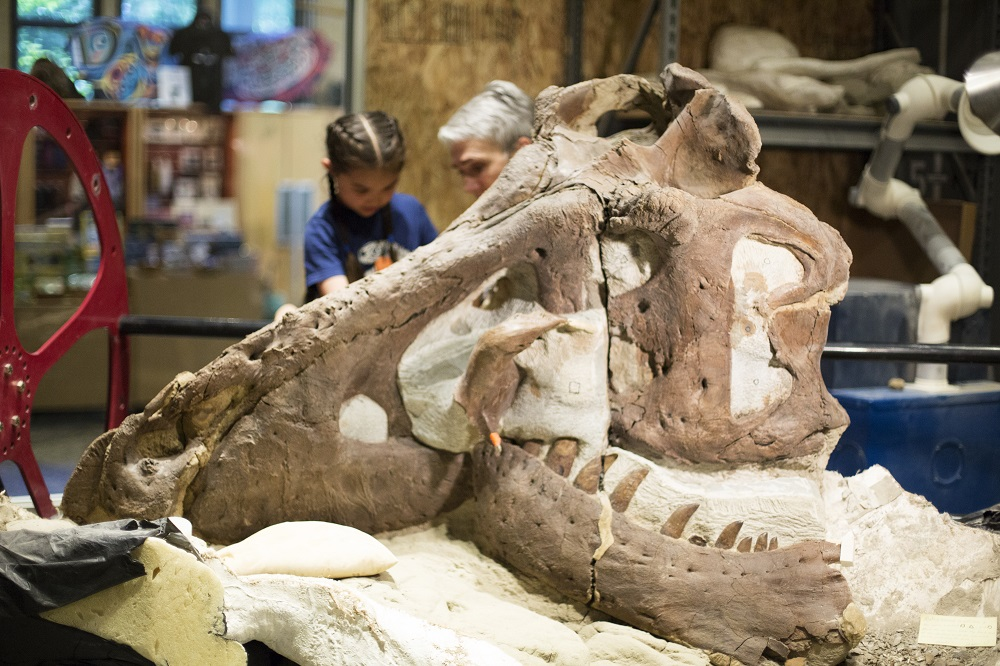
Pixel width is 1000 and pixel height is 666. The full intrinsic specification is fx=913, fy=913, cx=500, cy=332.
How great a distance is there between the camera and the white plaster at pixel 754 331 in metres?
1.91

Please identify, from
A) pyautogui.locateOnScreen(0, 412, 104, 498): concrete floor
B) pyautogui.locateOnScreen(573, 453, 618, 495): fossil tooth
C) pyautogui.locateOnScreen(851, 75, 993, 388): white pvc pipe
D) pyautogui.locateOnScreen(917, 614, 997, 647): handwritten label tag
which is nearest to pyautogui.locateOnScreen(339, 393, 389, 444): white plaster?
pyautogui.locateOnScreen(573, 453, 618, 495): fossil tooth

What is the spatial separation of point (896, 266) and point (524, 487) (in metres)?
3.32

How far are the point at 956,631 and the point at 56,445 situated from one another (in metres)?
A: 2.49

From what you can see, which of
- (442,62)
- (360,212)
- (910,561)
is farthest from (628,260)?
(442,62)

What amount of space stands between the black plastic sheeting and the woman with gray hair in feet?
5.28

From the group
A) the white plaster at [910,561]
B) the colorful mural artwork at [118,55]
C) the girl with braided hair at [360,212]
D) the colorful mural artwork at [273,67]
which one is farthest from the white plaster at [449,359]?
the colorful mural artwork at [273,67]

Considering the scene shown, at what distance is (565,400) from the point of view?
6.27 feet

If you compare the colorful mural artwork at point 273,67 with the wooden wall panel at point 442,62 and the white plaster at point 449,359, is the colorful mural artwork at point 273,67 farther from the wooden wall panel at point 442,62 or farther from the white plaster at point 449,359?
the white plaster at point 449,359

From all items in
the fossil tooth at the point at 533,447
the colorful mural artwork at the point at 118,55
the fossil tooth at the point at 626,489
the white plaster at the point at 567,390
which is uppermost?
the colorful mural artwork at the point at 118,55

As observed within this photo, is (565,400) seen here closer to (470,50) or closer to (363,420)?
(363,420)

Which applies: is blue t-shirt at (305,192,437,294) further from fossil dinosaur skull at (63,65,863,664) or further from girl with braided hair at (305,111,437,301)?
fossil dinosaur skull at (63,65,863,664)

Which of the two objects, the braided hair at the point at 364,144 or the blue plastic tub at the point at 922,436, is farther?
the blue plastic tub at the point at 922,436

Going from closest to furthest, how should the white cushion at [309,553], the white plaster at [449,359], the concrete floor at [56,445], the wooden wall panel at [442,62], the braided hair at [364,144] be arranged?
the white cushion at [309,553] < the white plaster at [449,359] < the concrete floor at [56,445] < the braided hair at [364,144] < the wooden wall panel at [442,62]

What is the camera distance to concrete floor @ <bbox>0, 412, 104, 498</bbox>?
2250 millimetres
